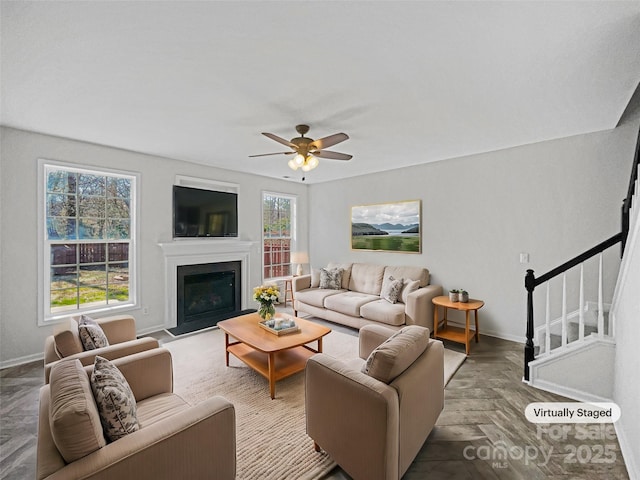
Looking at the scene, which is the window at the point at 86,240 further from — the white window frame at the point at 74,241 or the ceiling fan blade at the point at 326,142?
the ceiling fan blade at the point at 326,142

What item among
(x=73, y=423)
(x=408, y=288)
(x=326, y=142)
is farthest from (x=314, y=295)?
(x=73, y=423)

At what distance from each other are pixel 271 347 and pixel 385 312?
1814 mm

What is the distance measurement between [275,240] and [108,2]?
15.7ft

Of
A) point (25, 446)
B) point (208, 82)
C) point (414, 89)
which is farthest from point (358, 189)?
point (25, 446)

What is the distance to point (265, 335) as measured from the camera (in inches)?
119

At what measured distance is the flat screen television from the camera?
4.54 m

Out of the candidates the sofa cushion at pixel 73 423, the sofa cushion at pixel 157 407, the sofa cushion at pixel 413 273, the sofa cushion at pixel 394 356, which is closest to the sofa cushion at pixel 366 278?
the sofa cushion at pixel 413 273

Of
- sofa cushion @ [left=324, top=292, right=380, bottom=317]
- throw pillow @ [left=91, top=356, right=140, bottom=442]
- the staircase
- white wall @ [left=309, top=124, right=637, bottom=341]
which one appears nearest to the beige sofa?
sofa cushion @ [left=324, top=292, right=380, bottom=317]

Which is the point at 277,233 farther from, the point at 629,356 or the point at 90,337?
the point at 629,356

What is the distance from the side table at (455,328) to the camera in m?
3.56

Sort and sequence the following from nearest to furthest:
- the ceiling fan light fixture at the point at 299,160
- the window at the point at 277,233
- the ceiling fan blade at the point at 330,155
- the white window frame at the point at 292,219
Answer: the ceiling fan light fixture at the point at 299,160
the ceiling fan blade at the point at 330,155
the white window frame at the point at 292,219
the window at the point at 277,233

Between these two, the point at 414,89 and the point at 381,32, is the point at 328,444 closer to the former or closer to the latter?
the point at 381,32

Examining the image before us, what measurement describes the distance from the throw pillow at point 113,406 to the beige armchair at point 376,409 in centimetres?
100

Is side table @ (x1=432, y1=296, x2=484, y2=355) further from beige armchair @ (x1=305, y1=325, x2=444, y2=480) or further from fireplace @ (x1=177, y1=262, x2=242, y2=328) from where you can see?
fireplace @ (x1=177, y1=262, x2=242, y2=328)
